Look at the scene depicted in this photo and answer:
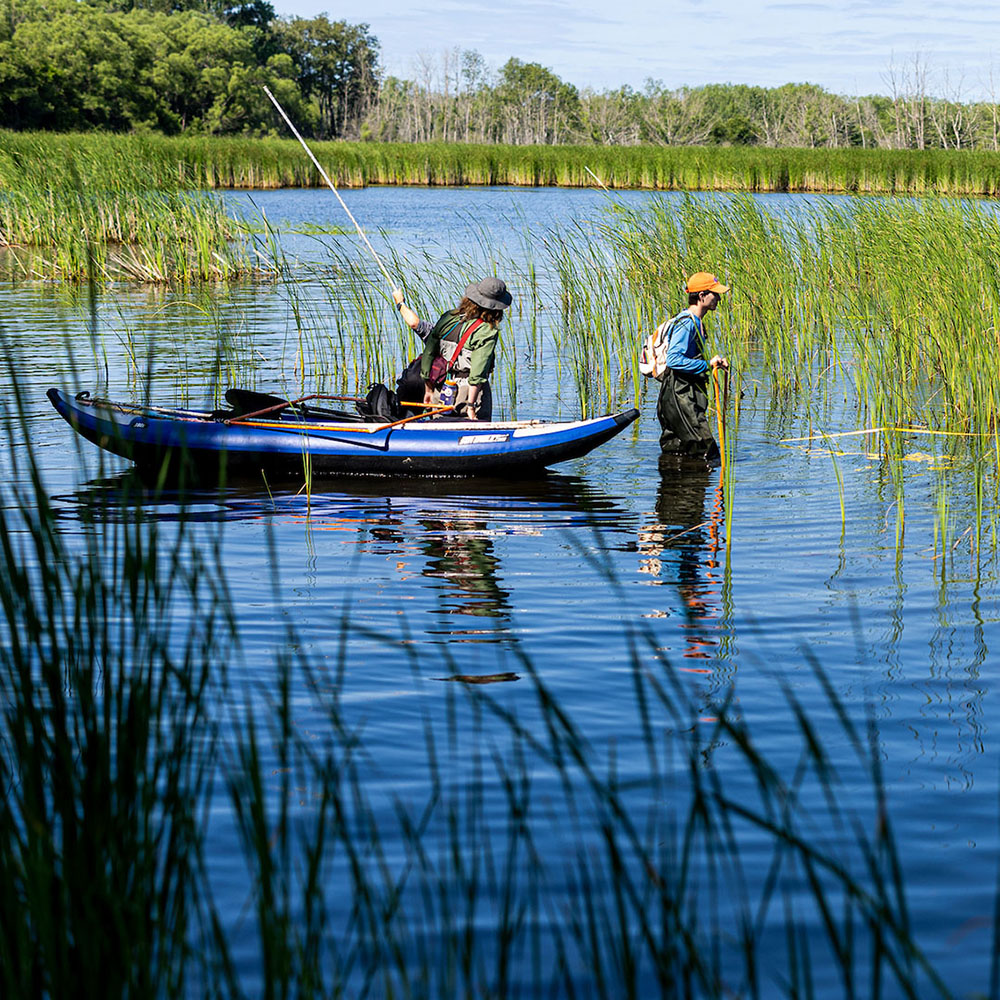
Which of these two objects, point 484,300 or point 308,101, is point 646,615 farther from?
point 308,101

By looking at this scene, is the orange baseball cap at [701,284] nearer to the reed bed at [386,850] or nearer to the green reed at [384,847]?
the green reed at [384,847]

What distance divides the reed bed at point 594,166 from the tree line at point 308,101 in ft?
25.3

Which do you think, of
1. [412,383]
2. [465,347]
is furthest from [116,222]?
[465,347]

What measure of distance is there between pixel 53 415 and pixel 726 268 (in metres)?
6.04

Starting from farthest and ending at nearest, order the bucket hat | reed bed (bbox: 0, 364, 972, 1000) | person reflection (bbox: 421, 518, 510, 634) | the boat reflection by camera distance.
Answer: the bucket hat < the boat reflection < person reflection (bbox: 421, 518, 510, 634) < reed bed (bbox: 0, 364, 972, 1000)

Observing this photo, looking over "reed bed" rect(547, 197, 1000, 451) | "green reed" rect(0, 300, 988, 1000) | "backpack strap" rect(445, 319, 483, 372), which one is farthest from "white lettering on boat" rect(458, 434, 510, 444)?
"green reed" rect(0, 300, 988, 1000)

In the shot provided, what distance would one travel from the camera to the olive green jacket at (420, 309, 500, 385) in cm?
809

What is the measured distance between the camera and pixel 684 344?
333 inches

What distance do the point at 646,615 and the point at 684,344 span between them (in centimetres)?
344

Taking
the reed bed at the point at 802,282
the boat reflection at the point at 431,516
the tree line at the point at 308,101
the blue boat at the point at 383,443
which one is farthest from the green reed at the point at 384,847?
the tree line at the point at 308,101

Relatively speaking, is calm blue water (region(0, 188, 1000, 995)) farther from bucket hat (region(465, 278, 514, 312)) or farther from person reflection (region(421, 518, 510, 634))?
bucket hat (region(465, 278, 514, 312))

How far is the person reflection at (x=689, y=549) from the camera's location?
527cm

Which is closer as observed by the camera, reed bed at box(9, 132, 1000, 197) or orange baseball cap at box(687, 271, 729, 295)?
orange baseball cap at box(687, 271, 729, 295)

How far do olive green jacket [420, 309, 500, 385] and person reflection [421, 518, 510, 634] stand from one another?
1.19 m
